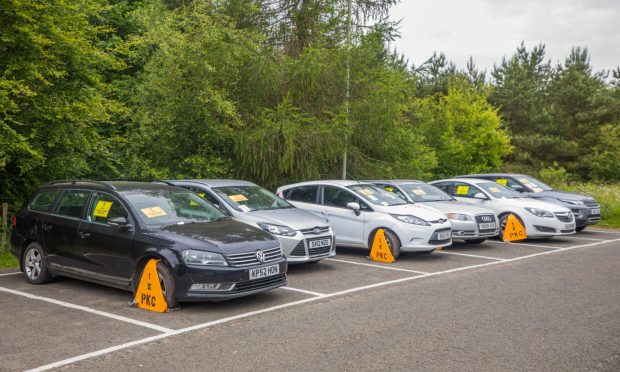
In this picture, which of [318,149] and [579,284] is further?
[318,149]

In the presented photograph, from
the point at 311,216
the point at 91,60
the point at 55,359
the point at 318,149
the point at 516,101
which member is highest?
the point at 516,101

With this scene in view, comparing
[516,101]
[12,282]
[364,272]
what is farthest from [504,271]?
[516,101]

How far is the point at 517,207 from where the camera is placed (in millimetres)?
14812

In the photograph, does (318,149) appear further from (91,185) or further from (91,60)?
(91,185)

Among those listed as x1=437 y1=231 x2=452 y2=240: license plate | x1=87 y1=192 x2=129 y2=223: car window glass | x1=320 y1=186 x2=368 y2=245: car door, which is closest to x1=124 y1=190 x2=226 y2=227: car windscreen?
x1=87 y1=192 x2=129 y2=223: car window glass

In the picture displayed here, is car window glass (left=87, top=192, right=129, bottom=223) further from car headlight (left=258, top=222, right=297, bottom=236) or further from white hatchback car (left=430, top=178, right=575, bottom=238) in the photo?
white hatchback car (left=430, top=178, right=575, bottom=238)

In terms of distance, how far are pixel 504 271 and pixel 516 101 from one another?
45.4 m

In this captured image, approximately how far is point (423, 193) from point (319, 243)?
5.27 meters

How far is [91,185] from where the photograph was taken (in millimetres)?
8742

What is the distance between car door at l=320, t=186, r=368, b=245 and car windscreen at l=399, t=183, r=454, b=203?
2.33m

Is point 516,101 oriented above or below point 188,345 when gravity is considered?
above

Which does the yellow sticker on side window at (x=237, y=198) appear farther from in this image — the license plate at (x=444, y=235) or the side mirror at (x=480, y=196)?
the side mirror at (x=480, y=196)

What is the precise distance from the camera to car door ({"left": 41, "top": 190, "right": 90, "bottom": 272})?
8359mm

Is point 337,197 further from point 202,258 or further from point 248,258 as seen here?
point 202,258
